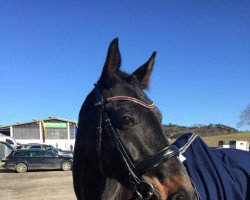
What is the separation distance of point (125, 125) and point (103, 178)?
496mm

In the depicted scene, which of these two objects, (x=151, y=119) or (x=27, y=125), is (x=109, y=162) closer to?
(x=151, y=119)

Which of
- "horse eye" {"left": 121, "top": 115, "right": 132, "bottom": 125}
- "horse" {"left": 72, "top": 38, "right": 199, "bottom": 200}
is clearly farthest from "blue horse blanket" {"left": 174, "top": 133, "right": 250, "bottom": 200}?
"horse eye" {"left": 121, "top": 115, "right": 132, "bottom": 125}

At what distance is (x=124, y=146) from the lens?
8.84ft

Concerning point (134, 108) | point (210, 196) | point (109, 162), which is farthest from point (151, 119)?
point (210, 196)

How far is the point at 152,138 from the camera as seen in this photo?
268 centimetres

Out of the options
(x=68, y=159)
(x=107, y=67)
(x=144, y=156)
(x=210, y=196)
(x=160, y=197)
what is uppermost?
(x=107, y=67)

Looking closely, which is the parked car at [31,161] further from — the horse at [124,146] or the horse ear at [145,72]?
the horse ear at [145,72]

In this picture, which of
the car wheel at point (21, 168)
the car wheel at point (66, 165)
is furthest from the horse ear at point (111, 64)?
the car wheel at point (21, 168)

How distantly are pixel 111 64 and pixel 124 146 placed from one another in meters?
0.65

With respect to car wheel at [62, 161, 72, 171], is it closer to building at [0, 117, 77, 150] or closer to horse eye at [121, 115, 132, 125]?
horse eye at [121, 115, 132, 125]

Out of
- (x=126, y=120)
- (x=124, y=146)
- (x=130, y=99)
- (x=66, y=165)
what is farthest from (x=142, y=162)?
(x=66, y=165)

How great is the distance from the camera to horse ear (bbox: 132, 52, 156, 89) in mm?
3137

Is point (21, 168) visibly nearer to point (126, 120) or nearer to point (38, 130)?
point (126, 120)

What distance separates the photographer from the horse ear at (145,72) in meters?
3.14
